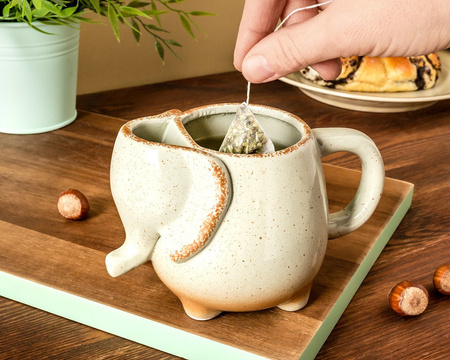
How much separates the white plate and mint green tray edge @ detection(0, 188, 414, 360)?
529 mm

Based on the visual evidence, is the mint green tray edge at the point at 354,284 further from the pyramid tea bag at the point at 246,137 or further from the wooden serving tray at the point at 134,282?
the pyramid tea bag at the point at 246,137

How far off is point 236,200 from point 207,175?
35 millimetres

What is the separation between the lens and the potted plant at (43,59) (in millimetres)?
1007

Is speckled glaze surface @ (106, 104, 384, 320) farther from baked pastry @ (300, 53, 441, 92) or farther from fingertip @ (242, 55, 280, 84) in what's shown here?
baked pastry @ (300, 53, 441, 92)

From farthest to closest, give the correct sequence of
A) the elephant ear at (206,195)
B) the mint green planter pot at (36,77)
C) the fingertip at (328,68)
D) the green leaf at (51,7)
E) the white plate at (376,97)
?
the white plate at (376,97)
the mint green planter pot at (36,77)
the green leaf at (51,7)
the fingertip at (328,68)
the elephant ear at (206,195)

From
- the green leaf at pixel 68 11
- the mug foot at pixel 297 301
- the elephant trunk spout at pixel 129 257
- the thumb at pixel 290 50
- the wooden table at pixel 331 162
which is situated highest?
the thumb at pixel 290 50

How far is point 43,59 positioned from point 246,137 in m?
0.57

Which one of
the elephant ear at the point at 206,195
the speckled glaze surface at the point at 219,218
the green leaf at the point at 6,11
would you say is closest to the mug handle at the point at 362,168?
the speckled glaze surface at the point at 219,218

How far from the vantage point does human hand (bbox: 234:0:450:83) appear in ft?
2.09

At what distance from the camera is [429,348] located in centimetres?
65

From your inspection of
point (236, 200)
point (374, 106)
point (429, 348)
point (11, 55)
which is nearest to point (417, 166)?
point (374, 106)

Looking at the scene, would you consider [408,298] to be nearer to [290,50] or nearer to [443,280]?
[443,280]

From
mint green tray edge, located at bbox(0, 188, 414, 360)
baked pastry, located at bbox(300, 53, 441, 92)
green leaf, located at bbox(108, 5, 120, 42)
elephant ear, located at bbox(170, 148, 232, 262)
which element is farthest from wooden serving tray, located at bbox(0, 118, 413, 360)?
baked pastry, located at bbox(300, 53, 441, 92)

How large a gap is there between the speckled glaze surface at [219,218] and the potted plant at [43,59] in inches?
17.6
